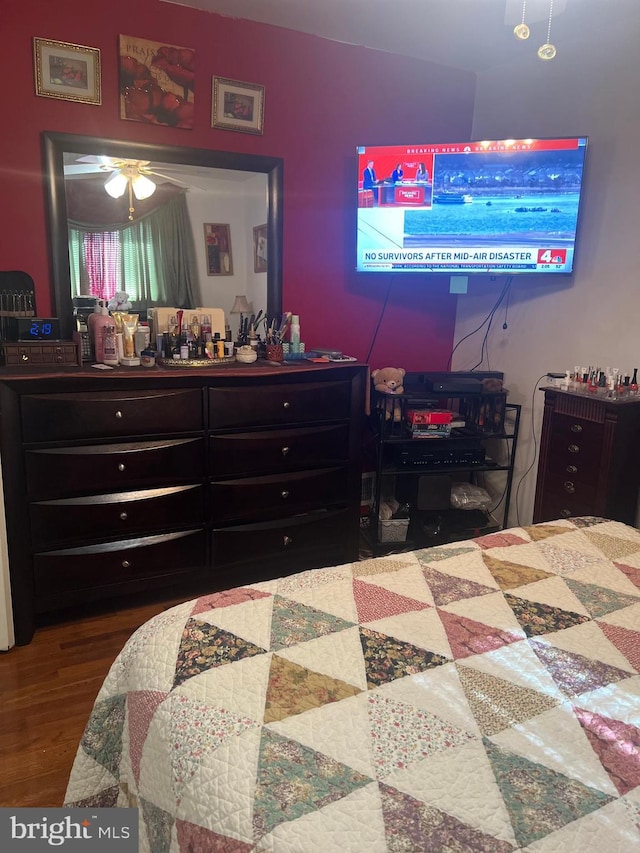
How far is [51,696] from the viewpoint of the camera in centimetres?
202

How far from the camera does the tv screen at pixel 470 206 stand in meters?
2.84

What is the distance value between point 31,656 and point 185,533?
2.29 ft

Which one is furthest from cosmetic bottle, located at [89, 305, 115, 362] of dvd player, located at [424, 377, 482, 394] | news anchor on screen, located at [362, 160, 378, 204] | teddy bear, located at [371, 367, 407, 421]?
dvd player, located at [424, 377, 482, 394]

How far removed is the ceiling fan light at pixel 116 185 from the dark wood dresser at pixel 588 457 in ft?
6.62

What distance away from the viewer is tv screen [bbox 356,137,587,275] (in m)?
2.84

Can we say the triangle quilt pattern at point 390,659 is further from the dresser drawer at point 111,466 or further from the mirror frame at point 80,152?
the mirror frame at point 80,152

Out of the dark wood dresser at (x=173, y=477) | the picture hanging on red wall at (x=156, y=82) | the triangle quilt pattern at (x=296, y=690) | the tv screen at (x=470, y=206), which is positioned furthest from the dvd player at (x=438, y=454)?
the triangle quilt pattern at (x=296, y=690)

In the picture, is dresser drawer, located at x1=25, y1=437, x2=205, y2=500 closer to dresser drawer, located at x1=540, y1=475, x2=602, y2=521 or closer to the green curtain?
the green curtain

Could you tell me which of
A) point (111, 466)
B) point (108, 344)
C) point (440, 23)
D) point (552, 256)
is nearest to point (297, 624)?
point (111, 466)

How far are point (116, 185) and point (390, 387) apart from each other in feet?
4.98

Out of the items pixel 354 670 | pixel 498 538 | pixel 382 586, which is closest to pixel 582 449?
pixel 498 538

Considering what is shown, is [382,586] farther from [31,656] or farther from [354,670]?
[31,656]

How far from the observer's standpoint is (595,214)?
281cm

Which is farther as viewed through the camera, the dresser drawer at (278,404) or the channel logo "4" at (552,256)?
the channel logo "4" at (552,256)
